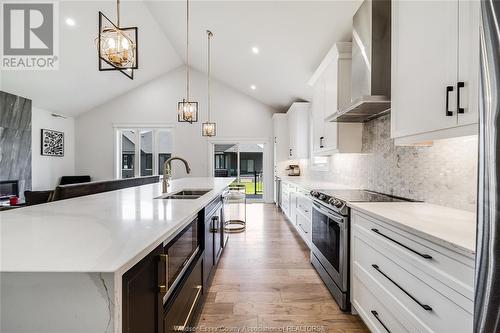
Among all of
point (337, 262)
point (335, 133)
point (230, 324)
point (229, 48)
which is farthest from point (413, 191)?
point (229, 48)

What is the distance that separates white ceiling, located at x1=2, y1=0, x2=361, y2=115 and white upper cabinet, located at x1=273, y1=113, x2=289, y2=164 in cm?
49

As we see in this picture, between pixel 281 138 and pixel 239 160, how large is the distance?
1.55 metres

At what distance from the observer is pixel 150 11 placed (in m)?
4.83

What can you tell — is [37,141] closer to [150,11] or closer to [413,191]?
[150,11]

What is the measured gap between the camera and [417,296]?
1.20m

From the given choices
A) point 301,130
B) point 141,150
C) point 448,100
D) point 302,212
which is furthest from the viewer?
point 141,150

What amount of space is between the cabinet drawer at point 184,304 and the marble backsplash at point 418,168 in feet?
5.89

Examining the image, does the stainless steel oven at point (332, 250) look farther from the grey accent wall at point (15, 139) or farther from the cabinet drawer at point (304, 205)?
the grey accent wall at point (15, 139)

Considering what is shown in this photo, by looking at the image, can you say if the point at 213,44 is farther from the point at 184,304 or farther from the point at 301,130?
the point at 184,304

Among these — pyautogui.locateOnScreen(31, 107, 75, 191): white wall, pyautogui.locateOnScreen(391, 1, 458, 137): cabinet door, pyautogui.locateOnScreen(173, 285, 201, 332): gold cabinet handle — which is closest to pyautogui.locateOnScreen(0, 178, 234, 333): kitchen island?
pyautogui.locateOnScreen(173, 285, 201, 332): gold cabinet handle

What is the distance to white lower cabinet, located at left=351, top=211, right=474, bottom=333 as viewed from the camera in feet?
3.23

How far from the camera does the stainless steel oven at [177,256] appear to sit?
107 cm

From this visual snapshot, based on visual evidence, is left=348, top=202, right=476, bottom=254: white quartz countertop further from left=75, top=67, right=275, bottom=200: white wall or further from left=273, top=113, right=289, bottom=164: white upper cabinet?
left=75, top=67, right=275, bottom=200: white wall

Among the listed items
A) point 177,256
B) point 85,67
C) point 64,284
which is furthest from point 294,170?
point 64,284
